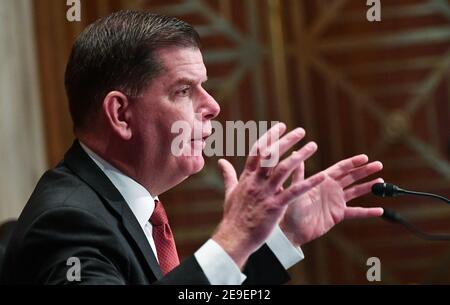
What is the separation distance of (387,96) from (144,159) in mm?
2942

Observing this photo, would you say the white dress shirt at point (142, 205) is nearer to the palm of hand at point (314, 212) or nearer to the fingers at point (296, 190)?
the palm of hand at point (314, 212)

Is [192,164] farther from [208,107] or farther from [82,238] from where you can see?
[82,238]

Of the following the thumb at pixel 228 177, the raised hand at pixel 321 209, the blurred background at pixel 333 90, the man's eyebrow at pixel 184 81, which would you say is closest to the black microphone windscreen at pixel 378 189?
the raised hand at pixel 321 209

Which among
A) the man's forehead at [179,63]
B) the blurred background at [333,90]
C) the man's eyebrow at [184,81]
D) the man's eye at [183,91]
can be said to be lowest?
the blurred background at [333,90]

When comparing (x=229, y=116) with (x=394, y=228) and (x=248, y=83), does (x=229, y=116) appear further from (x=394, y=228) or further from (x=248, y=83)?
(x=394, y=228)

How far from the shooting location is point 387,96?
474cm

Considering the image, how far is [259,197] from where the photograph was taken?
1.62 metres

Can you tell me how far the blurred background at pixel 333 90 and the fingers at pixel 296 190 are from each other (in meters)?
3.09

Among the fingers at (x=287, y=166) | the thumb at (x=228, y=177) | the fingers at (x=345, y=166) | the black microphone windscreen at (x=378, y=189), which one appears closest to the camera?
the fingers at (x=287, y=166)

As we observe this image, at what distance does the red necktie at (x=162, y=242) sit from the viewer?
6.84 feet

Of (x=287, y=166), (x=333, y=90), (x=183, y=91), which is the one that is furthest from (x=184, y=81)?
(x=333, y=90)

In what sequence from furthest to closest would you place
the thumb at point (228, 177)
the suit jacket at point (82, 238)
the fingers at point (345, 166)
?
the fingers at point (345, 166) → the thumb at point (228, 177) → the suit jacket at point (82, 238)
